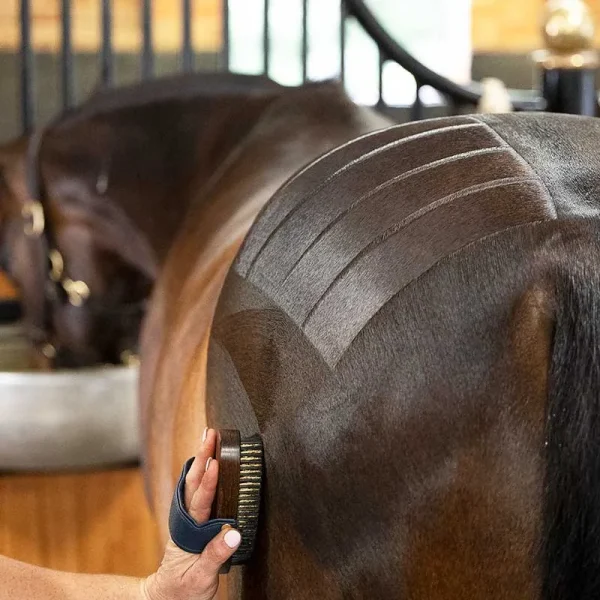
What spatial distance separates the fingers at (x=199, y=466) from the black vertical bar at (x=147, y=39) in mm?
1272

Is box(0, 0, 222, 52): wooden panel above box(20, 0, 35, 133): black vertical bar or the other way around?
above

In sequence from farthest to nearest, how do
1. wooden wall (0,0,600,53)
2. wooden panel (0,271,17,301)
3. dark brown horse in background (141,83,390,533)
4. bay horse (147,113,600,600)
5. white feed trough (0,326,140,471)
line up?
wooden wall (0,0,600,53) < wooden panel (0,271,17,301) < white feed trough (0,326,140,471) < dark brown horse in background (141,83,390,533) < bay horse (147,113,600,600)

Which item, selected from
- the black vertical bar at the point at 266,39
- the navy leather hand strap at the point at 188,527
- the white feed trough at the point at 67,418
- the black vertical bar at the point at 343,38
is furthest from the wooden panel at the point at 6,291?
the navy leather hand strap at the point at 188,527

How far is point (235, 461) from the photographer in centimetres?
46

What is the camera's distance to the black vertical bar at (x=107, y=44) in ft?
5.22

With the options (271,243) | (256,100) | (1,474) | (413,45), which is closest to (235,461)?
(271,243)

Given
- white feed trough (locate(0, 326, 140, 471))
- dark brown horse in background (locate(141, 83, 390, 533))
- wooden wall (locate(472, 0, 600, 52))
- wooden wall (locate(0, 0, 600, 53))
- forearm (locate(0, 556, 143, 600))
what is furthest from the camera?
wooden wall (locate(472, 0, 600, 52))

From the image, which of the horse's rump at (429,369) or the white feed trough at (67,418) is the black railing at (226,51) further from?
the horse's rump at (429,369)

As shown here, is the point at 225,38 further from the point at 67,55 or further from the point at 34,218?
the point at 34,218

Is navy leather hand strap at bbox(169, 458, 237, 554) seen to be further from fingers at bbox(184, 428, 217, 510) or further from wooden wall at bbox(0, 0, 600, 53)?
wooden wall at bbox(0, 0, 600, 53)

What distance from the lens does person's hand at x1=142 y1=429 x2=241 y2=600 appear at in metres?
0.47

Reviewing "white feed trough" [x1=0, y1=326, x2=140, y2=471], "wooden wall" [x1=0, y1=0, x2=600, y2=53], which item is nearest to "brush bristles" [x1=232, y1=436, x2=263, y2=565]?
"white feed trough" [x1=0, y1=326, x2=140, y2=471]

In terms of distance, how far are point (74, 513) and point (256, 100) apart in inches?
28.5

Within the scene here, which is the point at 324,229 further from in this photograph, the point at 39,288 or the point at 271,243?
the point at 39,288
